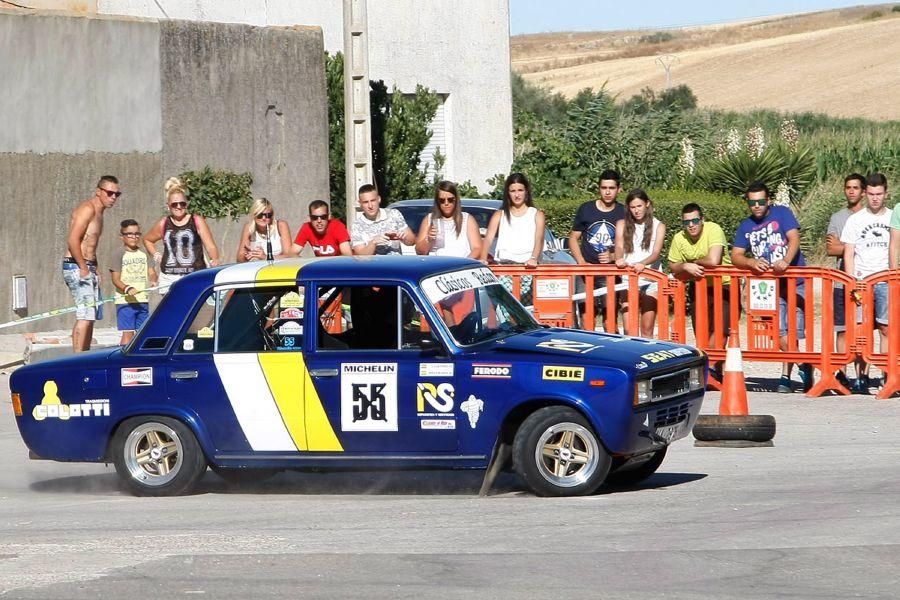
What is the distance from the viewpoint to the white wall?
2842 cm

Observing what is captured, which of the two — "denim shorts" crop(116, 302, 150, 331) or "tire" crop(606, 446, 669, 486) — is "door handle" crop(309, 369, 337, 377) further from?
"denim shorts" crop(116, 302, 150, 331)

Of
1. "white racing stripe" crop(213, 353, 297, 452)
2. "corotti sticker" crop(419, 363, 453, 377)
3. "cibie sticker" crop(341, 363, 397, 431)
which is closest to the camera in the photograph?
"corotti sticker" crop(419, 363, 453, 377)

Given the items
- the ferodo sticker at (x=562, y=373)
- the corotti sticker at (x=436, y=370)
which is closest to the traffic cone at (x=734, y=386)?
the ferodo sticker at (x=562, y=373)

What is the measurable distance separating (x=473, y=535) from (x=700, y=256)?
272 inches

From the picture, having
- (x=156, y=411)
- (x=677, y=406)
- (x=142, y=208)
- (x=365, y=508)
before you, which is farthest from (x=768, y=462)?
(x=142, y=208)

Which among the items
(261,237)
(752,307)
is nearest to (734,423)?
(752,307)

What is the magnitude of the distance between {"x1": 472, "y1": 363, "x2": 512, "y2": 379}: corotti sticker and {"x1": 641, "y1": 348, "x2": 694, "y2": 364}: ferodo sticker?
841 mm

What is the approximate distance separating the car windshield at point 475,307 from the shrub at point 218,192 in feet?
41.2

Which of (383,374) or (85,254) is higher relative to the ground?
(85,254)

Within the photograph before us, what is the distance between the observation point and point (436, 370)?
9375mm

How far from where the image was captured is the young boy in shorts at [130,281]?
15.5 m

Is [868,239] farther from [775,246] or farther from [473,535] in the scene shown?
[473,535]

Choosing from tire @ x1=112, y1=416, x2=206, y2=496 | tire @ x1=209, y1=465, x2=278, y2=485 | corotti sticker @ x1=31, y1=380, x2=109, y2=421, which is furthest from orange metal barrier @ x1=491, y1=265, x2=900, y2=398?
corotti sticker @ x1=31, y1=380, x2=109, y2=421

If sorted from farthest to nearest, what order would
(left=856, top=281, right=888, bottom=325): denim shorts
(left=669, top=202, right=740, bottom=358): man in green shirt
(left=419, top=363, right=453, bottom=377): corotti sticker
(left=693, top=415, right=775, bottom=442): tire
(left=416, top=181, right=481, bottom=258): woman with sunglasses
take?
(left=669, top=202, right=740, bottom=358): man in green shirt
(left=416, top=181, right=481, bottom=258): woman with sunglasses
(left=856, top=281, right=888, bottom=325): denim shorts
(left=693, top=415, right=775, bottom=442): tire
(left=419, top=363, right=453, bottom=377): corotti sticker
